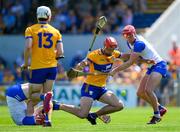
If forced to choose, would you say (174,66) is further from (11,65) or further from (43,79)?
(43,79)

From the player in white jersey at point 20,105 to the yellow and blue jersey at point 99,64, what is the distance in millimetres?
1726

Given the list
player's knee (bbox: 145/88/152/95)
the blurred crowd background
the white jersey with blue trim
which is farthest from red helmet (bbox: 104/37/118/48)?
the blurred crowd background

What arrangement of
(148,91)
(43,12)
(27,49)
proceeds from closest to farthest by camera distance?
(27,49) → (43,12) → (148,91)

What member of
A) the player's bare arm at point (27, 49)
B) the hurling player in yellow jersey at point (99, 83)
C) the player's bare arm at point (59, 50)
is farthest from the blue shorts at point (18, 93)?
the hurling player in yellow jersey at point (99, 83)

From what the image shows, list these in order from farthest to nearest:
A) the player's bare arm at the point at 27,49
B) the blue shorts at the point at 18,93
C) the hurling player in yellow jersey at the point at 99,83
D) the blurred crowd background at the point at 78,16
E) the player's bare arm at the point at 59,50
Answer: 1. the blurred crowd background at the point at 78,16
2. the hurling player in yellow jersey at the point at 99,83
3. the blue shorts at the point at 18,93
4. the player's bare arm at the point at 59,50
5. the player's bare arm at the point at 27,49

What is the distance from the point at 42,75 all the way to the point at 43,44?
63 centimetres

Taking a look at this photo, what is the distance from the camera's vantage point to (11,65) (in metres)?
34.9

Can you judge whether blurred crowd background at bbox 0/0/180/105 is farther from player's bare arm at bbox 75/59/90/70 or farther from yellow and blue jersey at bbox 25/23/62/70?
yellow and blue jersey at bbox 25/23/62/70

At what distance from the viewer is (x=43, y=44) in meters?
18.0

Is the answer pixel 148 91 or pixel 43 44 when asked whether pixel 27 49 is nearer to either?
pixel 43 44

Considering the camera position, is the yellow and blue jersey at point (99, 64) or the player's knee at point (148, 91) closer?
the player's knee at point (148, 91)

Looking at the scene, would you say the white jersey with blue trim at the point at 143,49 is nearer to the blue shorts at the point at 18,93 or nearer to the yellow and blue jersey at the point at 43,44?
the yellow and blue jersey at the point at 43,44

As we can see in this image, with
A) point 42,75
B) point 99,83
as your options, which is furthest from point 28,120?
point 99,83

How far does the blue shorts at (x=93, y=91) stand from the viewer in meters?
19.6
